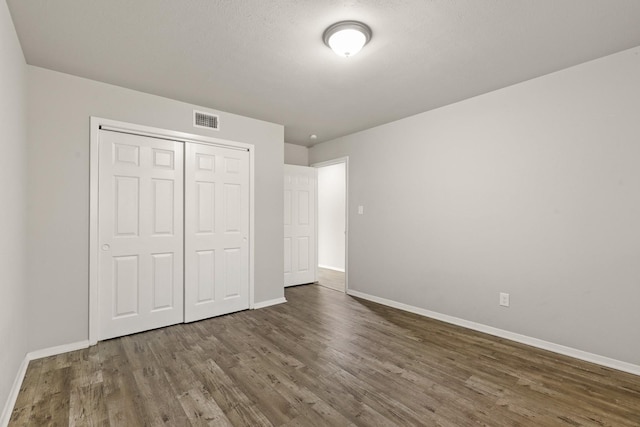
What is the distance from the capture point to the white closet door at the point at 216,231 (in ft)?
11.3

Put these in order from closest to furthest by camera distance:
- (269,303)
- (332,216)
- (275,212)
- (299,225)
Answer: (269,303) < (275,212) < (299,225) < (332,216)

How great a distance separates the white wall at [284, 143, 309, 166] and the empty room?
3.69ft

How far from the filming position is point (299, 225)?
526cm

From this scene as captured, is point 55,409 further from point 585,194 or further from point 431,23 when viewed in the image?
point 585,194

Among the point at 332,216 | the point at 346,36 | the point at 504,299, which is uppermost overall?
the point at 346,36

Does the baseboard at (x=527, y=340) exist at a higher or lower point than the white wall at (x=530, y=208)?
lower

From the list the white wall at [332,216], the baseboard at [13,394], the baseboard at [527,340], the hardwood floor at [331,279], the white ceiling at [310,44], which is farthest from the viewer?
the white wall at [332,216]

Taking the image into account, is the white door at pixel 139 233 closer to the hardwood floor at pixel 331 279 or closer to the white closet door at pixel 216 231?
the white closet door at pixel 216 231

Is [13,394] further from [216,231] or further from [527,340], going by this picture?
[527,340]

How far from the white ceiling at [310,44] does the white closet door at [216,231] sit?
74 cm

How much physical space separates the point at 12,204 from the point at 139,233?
3.73ft

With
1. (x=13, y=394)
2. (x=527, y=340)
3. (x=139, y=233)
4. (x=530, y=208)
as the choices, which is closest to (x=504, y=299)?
(x=527, y=340)

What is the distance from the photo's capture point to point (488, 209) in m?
3.18

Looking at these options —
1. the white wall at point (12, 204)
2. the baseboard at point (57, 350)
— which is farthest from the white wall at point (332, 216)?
the white wall at point (12, 204)
